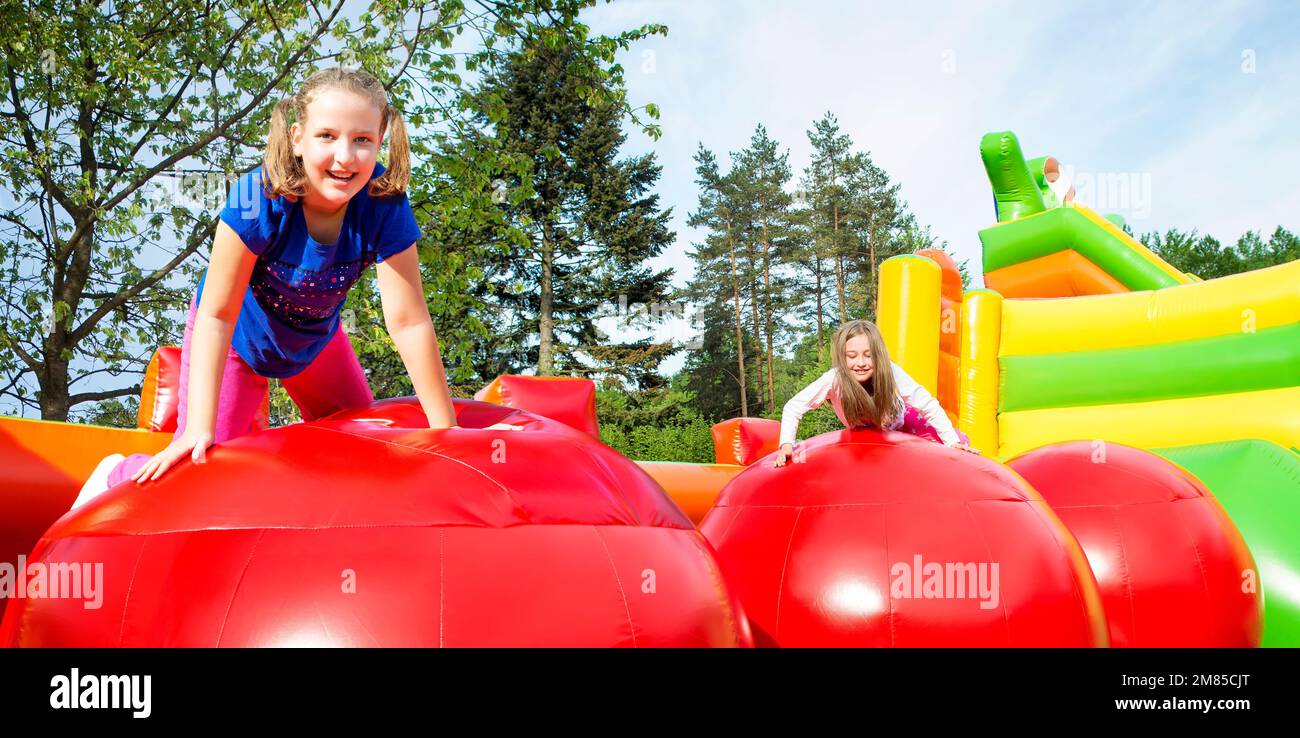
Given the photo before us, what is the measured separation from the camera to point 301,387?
298 cm

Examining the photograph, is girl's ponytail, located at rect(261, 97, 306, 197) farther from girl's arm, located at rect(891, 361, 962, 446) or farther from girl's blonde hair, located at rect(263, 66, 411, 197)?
girl's arm, located at rect(891, 361, 962, 446)

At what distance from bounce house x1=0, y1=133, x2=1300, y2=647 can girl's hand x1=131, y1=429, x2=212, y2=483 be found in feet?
0.15

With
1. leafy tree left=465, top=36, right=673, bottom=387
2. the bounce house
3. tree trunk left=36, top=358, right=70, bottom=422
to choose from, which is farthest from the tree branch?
leafy tree left=465, top=36, right=673, bottom=387

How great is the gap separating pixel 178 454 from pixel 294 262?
2.13 ft

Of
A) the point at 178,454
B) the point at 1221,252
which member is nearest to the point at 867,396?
the point at 178,454

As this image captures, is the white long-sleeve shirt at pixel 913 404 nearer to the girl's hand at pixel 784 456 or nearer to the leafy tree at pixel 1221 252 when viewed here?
the girl's hand at pixel 784 456

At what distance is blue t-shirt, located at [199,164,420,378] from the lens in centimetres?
252

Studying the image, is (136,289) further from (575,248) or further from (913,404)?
(575,248)

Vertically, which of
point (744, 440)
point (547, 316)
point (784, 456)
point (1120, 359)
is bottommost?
point (744, 440)

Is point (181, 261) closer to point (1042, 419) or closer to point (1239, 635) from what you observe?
point (1042, 419)

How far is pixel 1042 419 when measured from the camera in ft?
25.6
